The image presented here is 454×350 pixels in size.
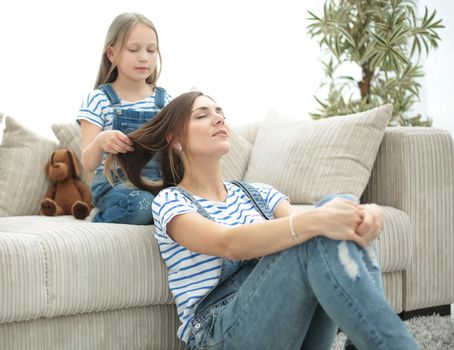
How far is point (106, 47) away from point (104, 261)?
2.99ft

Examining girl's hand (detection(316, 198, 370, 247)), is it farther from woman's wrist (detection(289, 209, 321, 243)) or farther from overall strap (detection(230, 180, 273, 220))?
overall strap (detection(230, 180, 273, 220))

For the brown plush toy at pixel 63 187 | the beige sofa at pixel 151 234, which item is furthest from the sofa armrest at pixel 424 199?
the brown plush toy at pixel 63 187

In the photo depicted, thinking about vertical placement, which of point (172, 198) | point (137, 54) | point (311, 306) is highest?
point (137, 54)

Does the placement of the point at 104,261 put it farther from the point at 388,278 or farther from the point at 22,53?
the point at 22,53

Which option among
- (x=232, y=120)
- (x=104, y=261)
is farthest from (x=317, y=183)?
(x=232, y=120)

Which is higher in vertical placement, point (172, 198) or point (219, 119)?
point (219, 119)

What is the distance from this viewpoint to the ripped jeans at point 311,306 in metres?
1.28

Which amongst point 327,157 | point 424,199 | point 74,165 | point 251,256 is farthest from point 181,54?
point 251,256

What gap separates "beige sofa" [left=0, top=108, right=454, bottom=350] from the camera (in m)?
1.70

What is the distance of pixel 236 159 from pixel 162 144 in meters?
0.95

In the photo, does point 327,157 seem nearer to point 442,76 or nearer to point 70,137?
point 70,137

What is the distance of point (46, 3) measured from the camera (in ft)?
12.0

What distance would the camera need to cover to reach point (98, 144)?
2023mm

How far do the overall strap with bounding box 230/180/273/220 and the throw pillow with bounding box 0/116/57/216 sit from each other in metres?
1.10
